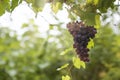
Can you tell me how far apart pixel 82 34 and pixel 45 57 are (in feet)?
9.54

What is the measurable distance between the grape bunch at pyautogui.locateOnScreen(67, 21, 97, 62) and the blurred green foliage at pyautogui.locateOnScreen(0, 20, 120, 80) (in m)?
2.42

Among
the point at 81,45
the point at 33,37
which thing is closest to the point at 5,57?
the point at 33,37

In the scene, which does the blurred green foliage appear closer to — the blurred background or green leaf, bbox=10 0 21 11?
the blurred background

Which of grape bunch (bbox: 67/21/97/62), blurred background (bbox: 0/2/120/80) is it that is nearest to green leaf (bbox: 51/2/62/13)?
grape bunch (bbox: 67/21/97/62)

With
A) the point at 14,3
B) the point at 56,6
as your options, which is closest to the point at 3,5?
the point at 14,3

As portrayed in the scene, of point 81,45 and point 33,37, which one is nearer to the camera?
point 81,45

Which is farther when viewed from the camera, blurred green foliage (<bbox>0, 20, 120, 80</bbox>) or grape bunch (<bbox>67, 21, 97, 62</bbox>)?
blurred green foliage (<bbox>0, 20, 120, 80</bbox>)

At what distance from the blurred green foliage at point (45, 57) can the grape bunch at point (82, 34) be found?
2.42 meters

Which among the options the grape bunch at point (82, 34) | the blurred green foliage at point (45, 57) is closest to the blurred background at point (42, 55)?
the blurred green foliage at point (45, 57)

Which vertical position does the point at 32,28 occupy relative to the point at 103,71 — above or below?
above

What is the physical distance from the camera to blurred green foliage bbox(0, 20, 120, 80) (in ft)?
13.6

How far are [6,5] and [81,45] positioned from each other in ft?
1.05

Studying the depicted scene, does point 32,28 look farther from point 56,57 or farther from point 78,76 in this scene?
point 78,76

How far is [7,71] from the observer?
412cm
